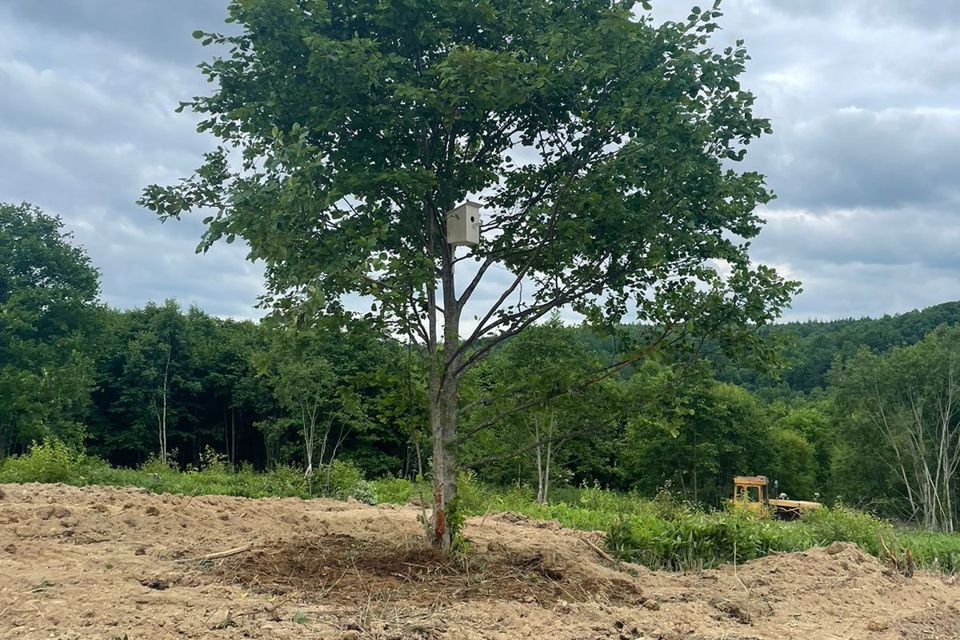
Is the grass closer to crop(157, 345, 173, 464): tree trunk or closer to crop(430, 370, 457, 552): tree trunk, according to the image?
crop(430, 370, 457, 552): tree trunk

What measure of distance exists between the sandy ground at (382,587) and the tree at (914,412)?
30.8 metres

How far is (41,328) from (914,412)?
3675 centimetres

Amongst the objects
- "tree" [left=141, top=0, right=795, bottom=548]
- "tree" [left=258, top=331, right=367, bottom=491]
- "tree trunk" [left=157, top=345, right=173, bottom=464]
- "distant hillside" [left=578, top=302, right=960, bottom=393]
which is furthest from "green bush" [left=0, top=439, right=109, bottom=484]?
"distant hillside" [left=578, top=302, right=960, bottom=393]

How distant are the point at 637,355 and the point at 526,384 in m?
0.78

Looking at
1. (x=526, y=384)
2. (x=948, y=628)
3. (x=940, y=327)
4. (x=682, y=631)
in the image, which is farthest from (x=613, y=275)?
(x=940, y=327)

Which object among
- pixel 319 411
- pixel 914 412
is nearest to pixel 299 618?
pixel 319 411

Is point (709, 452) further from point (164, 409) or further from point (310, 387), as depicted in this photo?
point (164, 409)

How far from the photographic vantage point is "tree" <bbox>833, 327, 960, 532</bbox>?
33.4 meters

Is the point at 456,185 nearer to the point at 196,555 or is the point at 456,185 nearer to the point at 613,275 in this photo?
the point at 613,275

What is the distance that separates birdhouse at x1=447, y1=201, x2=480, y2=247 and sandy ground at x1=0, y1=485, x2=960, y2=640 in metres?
2.17

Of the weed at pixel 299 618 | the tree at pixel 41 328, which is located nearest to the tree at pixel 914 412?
the tree at pixel 41 328

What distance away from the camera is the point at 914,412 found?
34250 millimetres

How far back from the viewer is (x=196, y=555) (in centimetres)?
559

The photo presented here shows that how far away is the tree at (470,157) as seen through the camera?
4.22 meters
